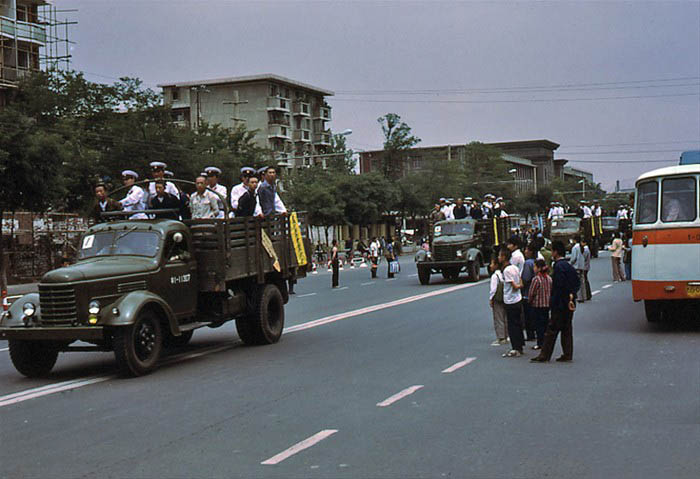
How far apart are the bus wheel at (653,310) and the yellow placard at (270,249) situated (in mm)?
7203

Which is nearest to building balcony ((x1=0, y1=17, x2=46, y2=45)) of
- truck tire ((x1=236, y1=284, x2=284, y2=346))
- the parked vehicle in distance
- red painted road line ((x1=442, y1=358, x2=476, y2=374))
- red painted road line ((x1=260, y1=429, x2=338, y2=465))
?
truck tire ((x1=236, y1=284, x2=284, y2=346))

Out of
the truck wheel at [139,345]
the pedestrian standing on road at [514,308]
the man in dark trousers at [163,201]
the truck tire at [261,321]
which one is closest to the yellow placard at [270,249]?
the truck tire at [261,321]

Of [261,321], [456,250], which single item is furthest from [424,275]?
[261,321]

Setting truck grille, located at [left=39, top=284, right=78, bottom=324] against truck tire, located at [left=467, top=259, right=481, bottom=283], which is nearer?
truck grille, located at [left=39, top=284, right=78, bottom=324]

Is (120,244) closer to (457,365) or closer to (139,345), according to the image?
(139,345)

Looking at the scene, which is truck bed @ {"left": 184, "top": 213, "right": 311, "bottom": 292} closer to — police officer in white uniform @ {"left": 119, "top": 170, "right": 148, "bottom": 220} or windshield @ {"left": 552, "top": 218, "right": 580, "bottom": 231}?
police officer in white uniform @ {"left": 119, "top": 170, "right": 148, "bottom": 220}

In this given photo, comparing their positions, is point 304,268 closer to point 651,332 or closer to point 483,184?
point 651,332

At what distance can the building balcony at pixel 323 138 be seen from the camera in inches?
4417

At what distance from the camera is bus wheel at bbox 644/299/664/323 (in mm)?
17922

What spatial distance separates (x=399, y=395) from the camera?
10.5 m

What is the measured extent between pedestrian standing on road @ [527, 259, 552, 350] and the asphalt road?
655 mm

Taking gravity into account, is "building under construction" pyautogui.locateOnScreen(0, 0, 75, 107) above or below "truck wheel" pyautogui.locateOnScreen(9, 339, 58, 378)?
above

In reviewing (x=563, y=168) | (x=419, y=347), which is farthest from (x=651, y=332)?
(x=563, y=168)

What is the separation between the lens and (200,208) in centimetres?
1492
